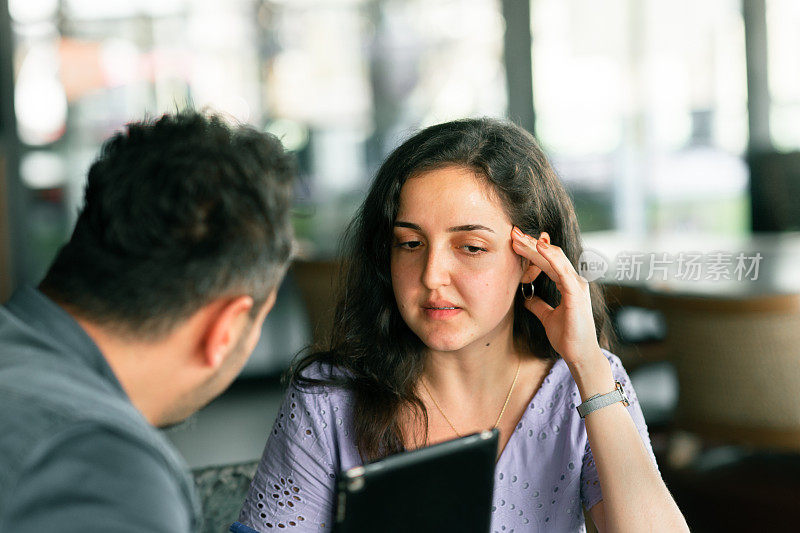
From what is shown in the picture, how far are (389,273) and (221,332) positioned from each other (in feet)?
Answer: 2.32

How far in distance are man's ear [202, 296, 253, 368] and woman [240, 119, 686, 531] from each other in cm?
53

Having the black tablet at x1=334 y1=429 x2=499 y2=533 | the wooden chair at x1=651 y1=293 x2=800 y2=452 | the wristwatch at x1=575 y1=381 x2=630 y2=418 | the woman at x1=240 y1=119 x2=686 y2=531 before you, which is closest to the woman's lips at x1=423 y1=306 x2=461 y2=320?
the woman at x1=240 y1=119 x2=686 y2=531

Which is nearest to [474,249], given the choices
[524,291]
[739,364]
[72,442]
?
[524,291]

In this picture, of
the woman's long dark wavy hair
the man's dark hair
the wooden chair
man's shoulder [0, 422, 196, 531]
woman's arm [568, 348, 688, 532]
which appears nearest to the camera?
man's shoulder [0, 422, 196, 531]

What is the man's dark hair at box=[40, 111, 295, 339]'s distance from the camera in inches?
33.8

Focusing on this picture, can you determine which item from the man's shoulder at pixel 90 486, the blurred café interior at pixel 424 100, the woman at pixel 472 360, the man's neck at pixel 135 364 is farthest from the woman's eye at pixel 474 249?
the blurred café interior at pixel 424 100

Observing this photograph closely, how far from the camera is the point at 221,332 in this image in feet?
3.00

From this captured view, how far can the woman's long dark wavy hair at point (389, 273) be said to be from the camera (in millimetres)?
1497

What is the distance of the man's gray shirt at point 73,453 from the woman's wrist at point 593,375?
2.52 ft

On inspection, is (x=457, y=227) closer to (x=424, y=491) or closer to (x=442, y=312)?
(x=442, y=312)

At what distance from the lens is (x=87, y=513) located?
691mm

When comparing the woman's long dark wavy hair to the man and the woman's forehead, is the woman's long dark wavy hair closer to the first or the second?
the woman's forehead

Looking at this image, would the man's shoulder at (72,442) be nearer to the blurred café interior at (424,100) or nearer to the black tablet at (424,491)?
the black tablet at (424,491)

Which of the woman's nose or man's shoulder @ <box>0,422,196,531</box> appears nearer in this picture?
man's shoulder @ <box>0,422,196,531</box>
